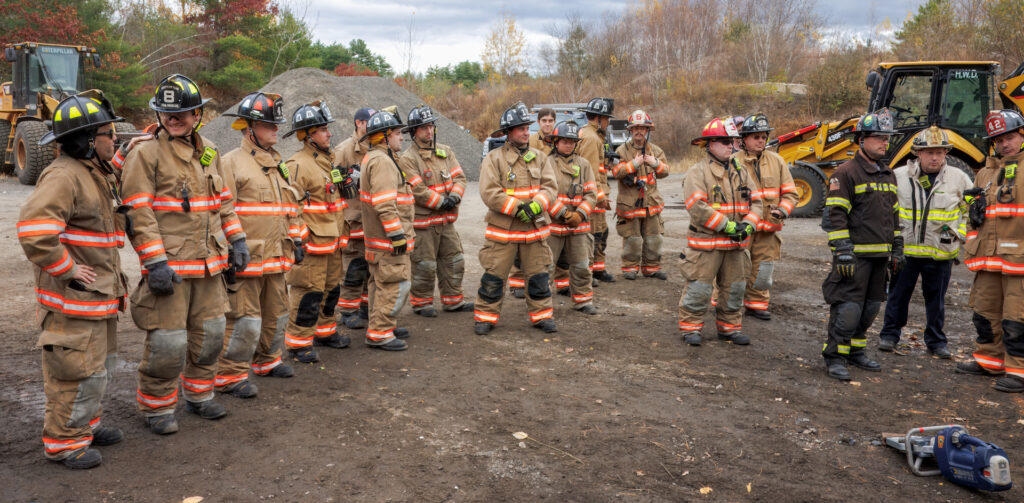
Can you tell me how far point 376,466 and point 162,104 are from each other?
8.25ft

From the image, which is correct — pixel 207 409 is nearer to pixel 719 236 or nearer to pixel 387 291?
pixel 387 291

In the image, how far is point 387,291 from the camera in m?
6.30

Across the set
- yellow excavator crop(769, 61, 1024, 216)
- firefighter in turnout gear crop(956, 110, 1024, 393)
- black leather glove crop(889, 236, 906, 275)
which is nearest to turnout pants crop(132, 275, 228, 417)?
black leather glove crop(889, 236, 906, 275)

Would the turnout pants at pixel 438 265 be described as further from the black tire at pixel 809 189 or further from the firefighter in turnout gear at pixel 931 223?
the black tire at pixel 809 189

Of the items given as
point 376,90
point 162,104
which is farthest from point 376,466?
point 376,90

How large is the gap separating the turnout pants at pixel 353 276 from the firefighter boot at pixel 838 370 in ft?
13.9

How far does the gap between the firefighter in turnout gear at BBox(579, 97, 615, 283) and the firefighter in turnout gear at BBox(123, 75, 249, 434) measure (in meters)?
5.24

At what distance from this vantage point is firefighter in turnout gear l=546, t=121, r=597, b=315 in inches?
296

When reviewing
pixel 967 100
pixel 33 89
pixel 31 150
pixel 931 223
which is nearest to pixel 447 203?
pixel 931 223

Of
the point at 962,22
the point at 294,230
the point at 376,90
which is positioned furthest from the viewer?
the point at 962,22

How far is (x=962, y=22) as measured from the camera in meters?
26.0

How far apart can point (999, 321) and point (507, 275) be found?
14.0ft

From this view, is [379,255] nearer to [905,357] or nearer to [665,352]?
[665,352]

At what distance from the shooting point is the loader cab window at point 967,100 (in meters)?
11.9
